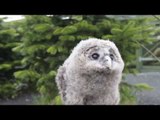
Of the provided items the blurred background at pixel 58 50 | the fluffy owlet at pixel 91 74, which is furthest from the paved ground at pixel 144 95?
the fluffy owlet at pixel 91 74

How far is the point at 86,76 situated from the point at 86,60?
16cm

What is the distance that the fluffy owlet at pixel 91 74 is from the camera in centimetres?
309

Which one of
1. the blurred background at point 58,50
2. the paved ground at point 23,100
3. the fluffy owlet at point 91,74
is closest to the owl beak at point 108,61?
the fluffy owlet at point 91,74

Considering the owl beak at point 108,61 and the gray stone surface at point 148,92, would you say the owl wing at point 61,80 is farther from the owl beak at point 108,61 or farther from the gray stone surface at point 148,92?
the gray stone surface at point 148,92

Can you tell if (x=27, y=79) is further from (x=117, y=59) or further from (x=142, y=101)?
(x=142, y=101)

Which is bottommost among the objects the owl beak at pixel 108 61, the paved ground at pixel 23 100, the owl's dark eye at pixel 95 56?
the paved ground at pixel 23 100

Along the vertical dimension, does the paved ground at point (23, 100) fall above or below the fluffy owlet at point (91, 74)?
below

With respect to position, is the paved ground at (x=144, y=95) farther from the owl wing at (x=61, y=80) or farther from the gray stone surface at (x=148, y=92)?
the owl wing at (x=61, y=80)

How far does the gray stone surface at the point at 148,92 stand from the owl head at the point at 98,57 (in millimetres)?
206

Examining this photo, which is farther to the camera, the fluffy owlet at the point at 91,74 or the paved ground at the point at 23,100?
the paved ground at the point at 23,100

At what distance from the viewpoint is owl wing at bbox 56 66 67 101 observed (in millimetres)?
3246

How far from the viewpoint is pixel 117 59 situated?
3146 millimetres
